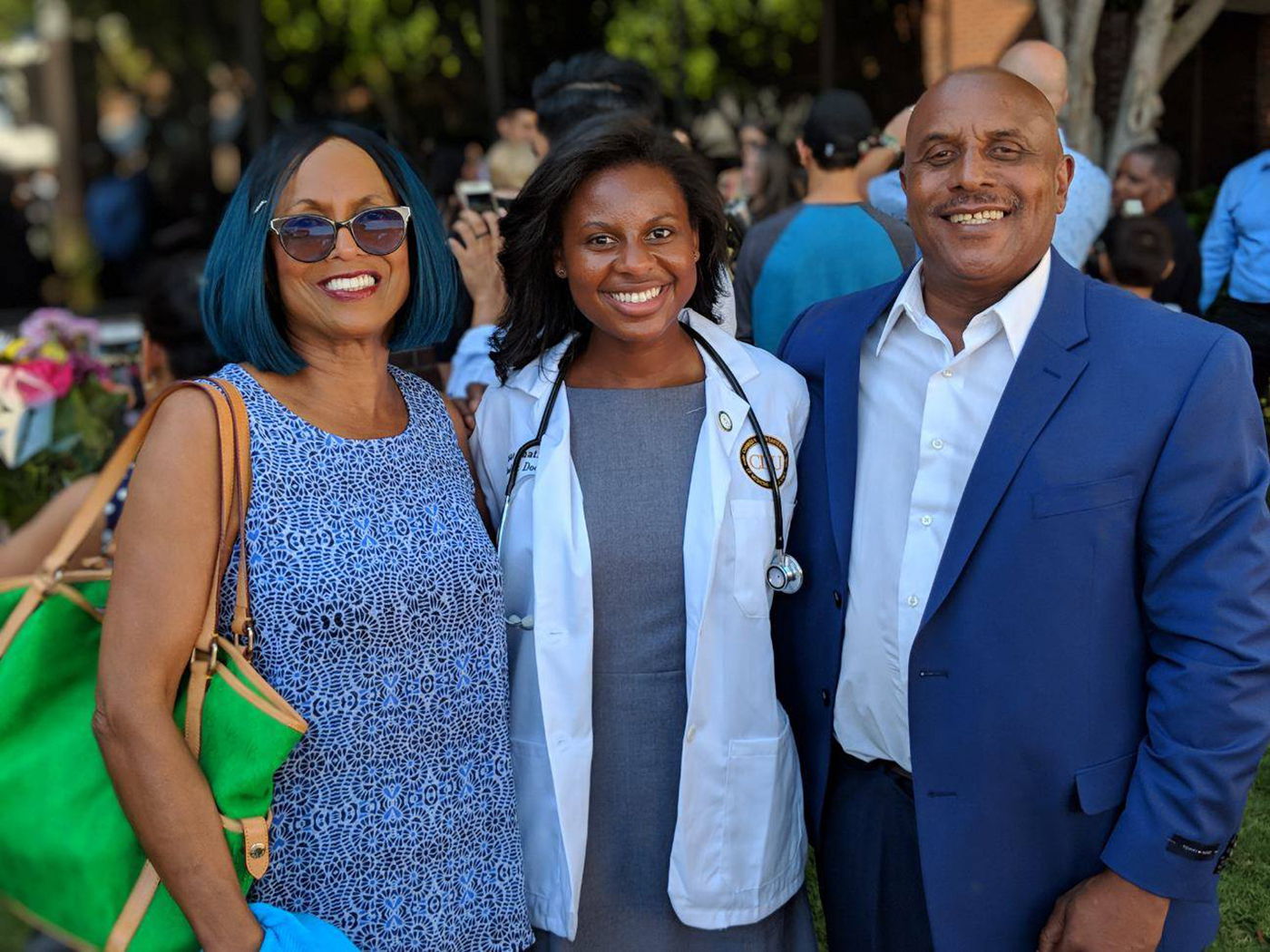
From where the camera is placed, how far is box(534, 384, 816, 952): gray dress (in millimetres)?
2432

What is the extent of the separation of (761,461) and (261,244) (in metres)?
1.03

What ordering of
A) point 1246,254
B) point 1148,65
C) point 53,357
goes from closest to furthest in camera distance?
point 53,357, point 1246,254, point 1148,65

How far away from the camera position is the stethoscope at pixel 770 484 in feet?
7.73

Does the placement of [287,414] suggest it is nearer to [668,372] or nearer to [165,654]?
[165,654]

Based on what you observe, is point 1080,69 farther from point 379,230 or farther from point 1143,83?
A: point 379,230

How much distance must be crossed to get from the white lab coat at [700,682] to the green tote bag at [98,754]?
0.62m

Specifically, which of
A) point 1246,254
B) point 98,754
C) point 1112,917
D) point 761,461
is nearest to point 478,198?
point 761,461

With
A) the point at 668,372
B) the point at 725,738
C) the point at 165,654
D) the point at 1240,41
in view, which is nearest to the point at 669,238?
the point at 668,372

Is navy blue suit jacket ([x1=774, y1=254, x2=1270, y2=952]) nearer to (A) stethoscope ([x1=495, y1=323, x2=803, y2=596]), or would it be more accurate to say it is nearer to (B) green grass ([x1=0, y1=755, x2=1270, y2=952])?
(A) stethoscope ([x1=495, y1=323, x2=803, y2=596])

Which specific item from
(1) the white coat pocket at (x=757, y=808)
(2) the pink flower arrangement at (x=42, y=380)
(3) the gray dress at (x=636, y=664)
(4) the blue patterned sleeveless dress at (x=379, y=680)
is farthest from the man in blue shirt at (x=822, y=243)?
(2) the pink flower arrangement at (x=42, y=380)

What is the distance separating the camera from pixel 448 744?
214 cm

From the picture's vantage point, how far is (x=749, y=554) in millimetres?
2379

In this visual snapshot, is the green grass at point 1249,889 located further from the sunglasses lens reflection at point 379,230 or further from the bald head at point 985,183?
the sunglasses lens reflection at point 379,230

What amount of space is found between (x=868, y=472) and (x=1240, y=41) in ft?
51.9
